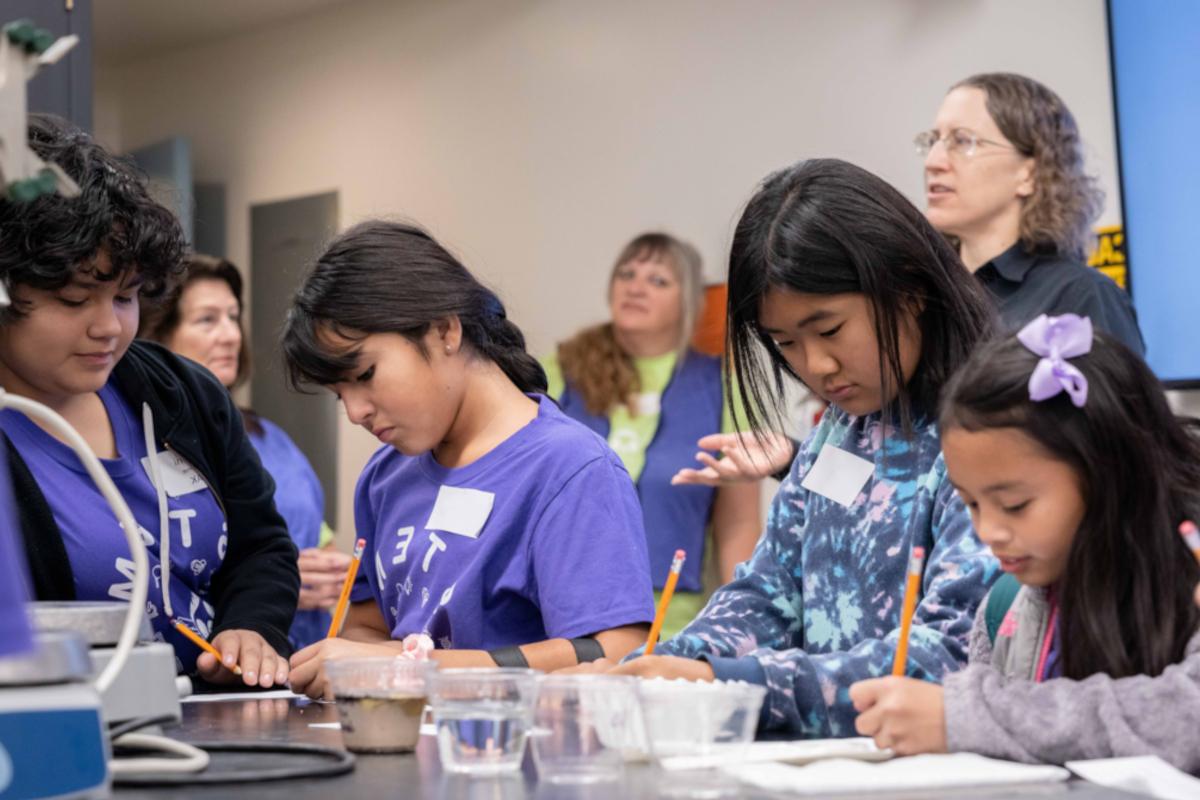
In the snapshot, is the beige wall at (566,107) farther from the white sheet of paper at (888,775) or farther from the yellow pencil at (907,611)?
the white sheet of paper at (888,775)

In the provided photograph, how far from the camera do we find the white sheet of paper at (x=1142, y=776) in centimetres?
94

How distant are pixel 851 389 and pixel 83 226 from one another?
873mm

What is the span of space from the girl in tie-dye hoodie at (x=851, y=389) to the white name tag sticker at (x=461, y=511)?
11.6 inches

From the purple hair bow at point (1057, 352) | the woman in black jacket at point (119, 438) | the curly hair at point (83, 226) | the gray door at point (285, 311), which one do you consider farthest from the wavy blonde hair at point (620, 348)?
the purple hair bow at point (1057, 352)

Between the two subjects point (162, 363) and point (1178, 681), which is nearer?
point (1178, 681)

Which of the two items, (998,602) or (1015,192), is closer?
(998,602)

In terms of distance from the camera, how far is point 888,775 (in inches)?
37.2

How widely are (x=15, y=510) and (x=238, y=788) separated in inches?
33.6

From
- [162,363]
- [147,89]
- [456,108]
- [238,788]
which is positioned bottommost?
[238,788]

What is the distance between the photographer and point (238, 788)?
3.05 feet

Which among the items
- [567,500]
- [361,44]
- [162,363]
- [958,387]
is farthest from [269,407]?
[958,387]

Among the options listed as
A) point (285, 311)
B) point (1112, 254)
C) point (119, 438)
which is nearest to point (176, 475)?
point (119, 438)

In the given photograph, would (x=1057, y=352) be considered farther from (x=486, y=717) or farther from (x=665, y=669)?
(x=486, y=717)

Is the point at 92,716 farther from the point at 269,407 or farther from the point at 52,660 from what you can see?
the point at 269,407
